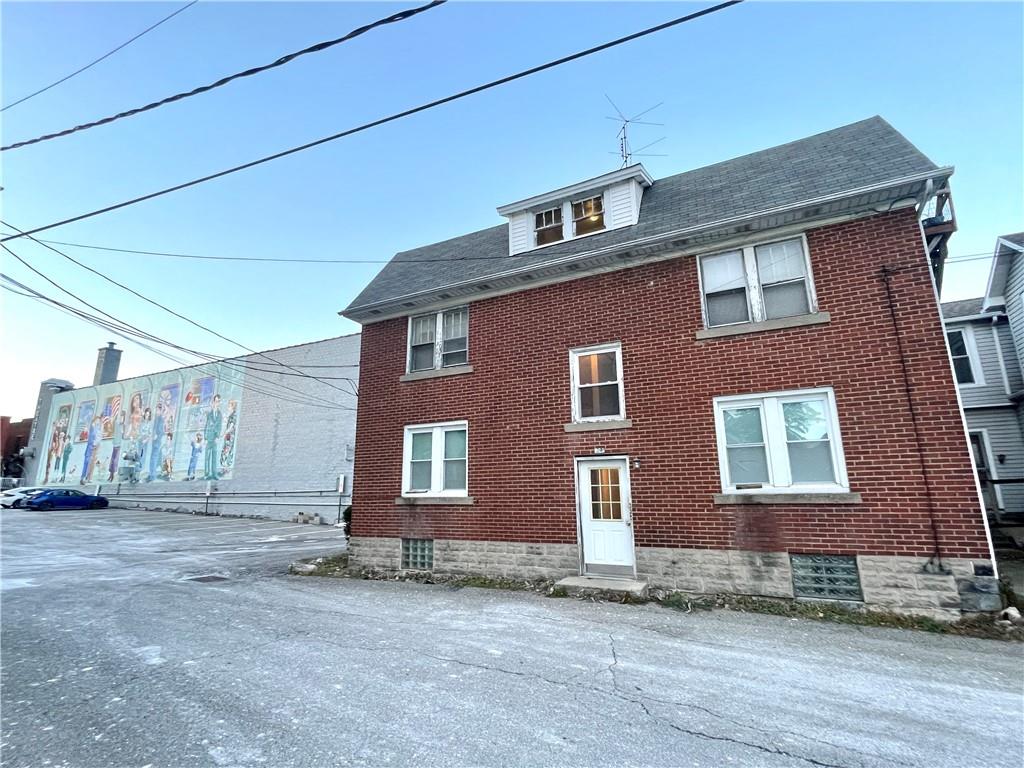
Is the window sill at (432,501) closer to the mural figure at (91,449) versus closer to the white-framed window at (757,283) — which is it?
the white-framed window at (757,283)

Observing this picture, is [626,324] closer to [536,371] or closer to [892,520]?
[536,371]

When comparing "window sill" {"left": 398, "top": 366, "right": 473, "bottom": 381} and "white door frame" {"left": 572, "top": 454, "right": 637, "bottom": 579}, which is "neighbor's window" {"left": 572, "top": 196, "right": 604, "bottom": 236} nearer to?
"window sill" {"left": 398, "top": 366, "right": 473, "bottom": 381}

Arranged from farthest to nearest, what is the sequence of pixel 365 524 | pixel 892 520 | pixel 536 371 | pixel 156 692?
pixel 365 524 < pixel 536 371 < pixel 892 520 < pixel 156 692

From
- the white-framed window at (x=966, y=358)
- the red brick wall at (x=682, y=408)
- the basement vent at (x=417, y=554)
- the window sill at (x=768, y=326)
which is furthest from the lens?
the white-framed window at (x=966, y=358)

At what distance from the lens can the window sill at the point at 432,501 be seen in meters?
10.3

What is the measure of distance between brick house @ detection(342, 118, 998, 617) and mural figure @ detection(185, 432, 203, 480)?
24.1 m

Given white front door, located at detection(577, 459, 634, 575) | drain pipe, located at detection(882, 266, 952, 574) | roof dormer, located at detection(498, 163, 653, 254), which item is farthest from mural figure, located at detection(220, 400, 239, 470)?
drain pipe, located at detection(882, 266, 952, 574)

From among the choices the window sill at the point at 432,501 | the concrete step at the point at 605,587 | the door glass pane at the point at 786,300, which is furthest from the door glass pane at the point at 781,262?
the window sill at the point at 432,501

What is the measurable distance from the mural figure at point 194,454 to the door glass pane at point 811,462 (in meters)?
32.8

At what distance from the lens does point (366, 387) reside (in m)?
12.2

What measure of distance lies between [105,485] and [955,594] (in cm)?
4532

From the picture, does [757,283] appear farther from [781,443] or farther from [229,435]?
[229,435]

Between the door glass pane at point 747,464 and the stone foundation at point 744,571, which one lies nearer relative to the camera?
the stone foundation at point 744,571

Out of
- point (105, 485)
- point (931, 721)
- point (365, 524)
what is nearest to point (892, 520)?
point (931, 721)
